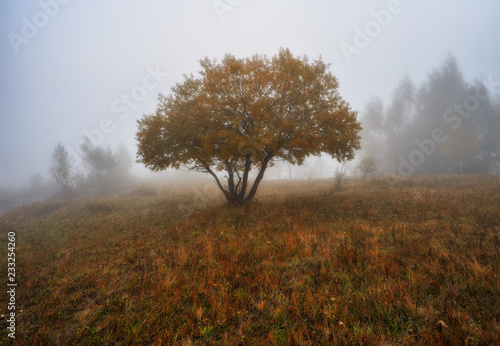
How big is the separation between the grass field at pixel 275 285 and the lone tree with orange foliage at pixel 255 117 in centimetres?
435

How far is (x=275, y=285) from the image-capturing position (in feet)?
13.5

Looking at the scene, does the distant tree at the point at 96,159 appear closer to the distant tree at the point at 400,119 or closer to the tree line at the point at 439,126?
the tree line at the point at 439,126

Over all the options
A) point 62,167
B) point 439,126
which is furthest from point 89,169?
point 439,126

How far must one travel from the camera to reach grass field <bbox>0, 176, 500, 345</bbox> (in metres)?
3.04

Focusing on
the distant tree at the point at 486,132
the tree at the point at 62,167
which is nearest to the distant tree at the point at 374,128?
the distant tree at the point at 486,132

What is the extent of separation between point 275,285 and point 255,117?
26.7ft

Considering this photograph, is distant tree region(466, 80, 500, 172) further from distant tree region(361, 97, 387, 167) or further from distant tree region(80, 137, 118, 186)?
distant tree region(80, 137, 118, 186)

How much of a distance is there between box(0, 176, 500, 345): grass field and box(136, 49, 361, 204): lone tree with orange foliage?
4.35 meters

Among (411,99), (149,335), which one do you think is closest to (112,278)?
(149,335)

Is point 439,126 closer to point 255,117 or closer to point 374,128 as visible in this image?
point 374,128

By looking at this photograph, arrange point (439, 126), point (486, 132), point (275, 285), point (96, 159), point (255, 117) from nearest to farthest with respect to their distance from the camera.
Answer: point (275, 285) → point (255, 117) → point (439, 126) → point (486, 132) → point (96, 159)

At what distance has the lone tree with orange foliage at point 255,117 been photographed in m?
10.2

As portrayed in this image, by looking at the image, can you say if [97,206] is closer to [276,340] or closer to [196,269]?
[196,269]

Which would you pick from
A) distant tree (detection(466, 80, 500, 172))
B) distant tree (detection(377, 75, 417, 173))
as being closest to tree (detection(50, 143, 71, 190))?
distant tree (detection(377, 75, 417, 173))
